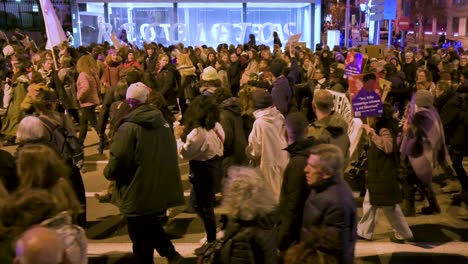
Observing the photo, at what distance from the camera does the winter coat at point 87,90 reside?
10.4 metres

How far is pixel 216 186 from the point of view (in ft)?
19.6

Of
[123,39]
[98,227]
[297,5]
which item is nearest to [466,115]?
[98,227]

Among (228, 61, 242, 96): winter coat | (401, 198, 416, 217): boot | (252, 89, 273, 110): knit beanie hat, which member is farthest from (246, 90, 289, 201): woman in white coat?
(228, 61, 242, 96): winter coat

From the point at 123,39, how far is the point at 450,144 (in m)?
17.7

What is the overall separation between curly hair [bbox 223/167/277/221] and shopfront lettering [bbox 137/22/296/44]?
22664 millimetres

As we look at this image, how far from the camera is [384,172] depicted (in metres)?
5.92

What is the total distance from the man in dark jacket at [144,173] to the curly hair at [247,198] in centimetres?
142

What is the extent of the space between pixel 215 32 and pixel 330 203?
910 inches

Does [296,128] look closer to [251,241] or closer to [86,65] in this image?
[251,241]

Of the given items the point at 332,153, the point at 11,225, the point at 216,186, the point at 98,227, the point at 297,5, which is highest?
the point at 297,5

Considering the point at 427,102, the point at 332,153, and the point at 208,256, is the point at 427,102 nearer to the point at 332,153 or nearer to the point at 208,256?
the point at 332,153

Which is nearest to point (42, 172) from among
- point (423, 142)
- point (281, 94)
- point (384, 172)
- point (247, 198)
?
point (247, 198)

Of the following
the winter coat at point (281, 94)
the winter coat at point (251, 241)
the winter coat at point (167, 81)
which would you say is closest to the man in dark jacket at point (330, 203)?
the winter coat at point (251, 241)

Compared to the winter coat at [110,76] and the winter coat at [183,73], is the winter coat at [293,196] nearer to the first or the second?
the winter coat at [183,73]
